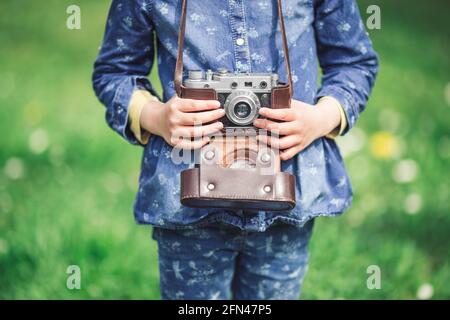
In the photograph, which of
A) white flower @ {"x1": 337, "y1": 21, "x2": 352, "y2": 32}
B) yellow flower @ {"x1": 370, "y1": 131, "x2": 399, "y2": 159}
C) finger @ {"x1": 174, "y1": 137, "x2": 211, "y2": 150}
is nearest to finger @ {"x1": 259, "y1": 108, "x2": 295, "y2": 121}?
finger @ {"x1": 174, "y1": 137, "x2": 211, "y2": 150}

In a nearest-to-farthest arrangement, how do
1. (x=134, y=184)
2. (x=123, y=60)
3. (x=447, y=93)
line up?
1. (x=123, y=60)
2. (x=134, y=184)
3. (x=447, y=93)

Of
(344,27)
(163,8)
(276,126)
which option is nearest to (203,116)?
(276,126)

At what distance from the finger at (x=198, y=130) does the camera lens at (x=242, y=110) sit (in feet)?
0.11

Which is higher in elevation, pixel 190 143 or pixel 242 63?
pixel 242 63

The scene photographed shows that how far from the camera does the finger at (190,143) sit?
3.57 ft

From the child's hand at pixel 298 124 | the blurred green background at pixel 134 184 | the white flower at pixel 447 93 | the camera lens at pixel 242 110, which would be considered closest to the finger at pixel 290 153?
the child's hand at pixel 298 124

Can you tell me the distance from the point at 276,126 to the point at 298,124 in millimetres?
49

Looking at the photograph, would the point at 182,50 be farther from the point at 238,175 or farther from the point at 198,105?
the point at 238,175

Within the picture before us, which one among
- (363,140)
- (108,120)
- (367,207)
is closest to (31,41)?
(363,140)

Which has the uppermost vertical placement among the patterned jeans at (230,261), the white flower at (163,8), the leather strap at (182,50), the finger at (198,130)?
the white flower at (163,8)

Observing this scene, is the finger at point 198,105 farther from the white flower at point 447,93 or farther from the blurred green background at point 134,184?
the white flower at point 447,93

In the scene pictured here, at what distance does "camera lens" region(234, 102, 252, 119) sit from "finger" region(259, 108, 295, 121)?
21mm

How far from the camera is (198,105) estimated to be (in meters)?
1.06

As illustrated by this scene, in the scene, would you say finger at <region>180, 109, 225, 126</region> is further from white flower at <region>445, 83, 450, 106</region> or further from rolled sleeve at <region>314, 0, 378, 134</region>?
white flower at <region>445, 83, 450, 106</region>
